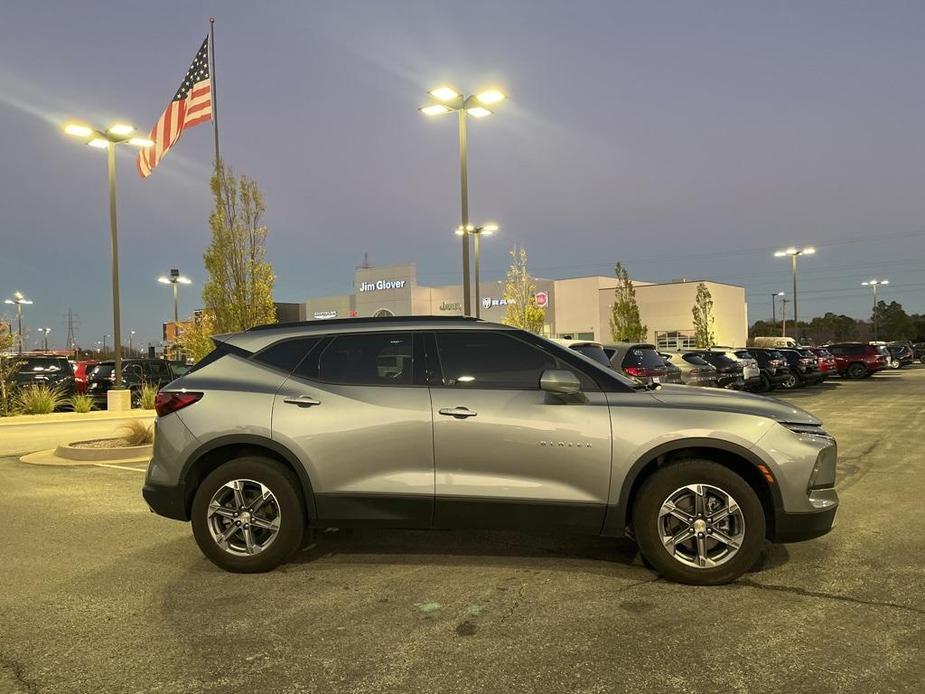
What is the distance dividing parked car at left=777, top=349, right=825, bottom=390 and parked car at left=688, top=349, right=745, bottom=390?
5.72 meters

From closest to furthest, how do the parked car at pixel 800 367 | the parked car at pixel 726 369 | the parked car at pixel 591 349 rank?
the parked car at pixel 591 349 → the parked car at pixel 726 369 → the parked car at pixel 800 367

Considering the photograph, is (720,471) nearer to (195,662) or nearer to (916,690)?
(916,690)

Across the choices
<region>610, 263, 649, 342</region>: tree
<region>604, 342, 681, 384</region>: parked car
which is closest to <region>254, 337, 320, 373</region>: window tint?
<region>604, 342, 681, 384</region>: parked car

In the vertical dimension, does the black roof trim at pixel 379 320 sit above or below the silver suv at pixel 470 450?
above

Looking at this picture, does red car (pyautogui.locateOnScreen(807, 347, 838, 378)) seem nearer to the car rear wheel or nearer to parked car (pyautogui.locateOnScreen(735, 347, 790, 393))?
parked car (pyautogui.locateOnScreen(735, 347, 790, 393))

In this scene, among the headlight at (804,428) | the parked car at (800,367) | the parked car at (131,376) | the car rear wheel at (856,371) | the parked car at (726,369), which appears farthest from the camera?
the car rear wheel at (856,371)

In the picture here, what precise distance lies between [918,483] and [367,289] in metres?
65.0

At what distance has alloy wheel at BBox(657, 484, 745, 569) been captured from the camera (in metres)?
4.61

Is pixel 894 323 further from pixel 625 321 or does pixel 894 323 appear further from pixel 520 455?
pixel 520 455

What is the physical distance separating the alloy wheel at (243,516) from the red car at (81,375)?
18136 millimetres

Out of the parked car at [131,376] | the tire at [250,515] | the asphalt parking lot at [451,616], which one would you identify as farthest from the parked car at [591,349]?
the parked car at [131,376]

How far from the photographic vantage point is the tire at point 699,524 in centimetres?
459

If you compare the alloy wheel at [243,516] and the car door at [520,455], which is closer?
the car door at [520,455]

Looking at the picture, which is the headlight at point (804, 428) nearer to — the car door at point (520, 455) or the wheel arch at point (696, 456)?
the wheel arch at point (696, 456)
